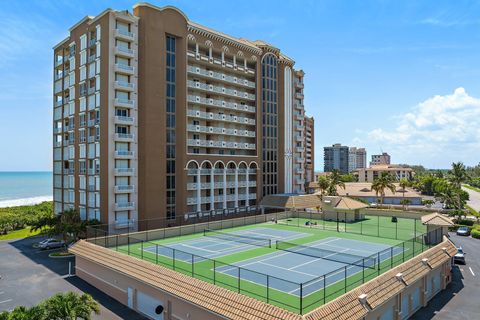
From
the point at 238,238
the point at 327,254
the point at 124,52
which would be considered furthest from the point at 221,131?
the point at 327,254

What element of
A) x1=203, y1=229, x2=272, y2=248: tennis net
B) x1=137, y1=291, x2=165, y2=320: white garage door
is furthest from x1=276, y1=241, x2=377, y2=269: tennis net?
x1=137, y1=291, x2=165, y2=320: white garage door

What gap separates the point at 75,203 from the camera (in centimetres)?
5747

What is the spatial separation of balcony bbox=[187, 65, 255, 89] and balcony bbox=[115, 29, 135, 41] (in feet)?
37.7

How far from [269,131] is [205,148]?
53.8 feet

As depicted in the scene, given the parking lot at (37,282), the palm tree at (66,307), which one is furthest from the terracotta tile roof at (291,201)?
the palm tree at (66,307)

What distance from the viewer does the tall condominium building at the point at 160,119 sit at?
51.6 m

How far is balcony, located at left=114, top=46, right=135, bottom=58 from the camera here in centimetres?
5147

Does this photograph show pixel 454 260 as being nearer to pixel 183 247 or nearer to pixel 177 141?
pixel 183 247

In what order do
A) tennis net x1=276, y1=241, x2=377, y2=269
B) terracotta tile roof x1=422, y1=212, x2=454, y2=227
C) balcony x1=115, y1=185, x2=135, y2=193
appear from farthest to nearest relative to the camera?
balcony x1=115, y1=185, x2=135, y2=193 → terracotta tile roof x1=422, y1=212, x2=454, y2=227 → tennis net x1=276, y1=241, x2=377, y2=269

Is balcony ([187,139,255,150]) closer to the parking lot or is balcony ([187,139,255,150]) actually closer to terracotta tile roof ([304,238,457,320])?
the parking lot

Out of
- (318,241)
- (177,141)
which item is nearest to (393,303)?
(318,241)

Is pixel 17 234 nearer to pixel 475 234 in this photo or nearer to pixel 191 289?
pixel 191 289

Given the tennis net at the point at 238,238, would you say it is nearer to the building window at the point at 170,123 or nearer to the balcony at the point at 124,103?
the building window at the point at 170,123

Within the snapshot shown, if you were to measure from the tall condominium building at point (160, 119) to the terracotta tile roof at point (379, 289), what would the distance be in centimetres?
3719
